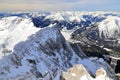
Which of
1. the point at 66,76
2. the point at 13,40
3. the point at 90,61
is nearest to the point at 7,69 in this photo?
the point at 66,76

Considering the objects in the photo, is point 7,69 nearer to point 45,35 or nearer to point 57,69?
point 57,69

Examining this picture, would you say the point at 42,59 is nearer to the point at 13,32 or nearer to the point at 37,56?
the point at 37,56

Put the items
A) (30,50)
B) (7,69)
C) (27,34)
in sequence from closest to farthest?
(7,69) → (30,50) → (27,34)

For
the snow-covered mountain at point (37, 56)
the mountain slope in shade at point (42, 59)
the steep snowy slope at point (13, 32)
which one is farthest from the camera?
the steep snowy slope at point (13, 32)

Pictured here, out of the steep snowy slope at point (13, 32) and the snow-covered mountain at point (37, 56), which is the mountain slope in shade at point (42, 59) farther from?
the steep snowy slope at point (13, 32)

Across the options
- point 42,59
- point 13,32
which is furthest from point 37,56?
point 13,32

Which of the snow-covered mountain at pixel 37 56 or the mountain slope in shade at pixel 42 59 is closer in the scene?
the snow-covered mountain at pixel 37 56

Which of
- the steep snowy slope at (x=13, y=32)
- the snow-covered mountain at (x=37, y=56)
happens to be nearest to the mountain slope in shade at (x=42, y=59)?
the snow-covered mountain at (x=37, y=56)

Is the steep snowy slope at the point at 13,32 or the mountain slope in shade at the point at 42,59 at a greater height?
the steep snowy slope at the point at 13,32
